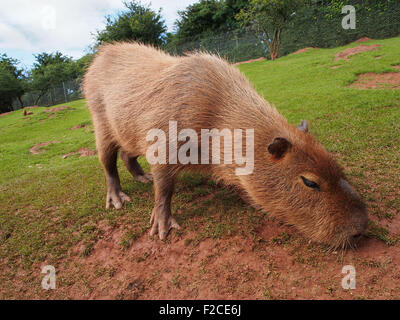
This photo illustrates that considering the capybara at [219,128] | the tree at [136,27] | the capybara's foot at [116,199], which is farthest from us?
the tree at [136,27]

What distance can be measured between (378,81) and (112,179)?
846cm

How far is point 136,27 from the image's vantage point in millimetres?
30281

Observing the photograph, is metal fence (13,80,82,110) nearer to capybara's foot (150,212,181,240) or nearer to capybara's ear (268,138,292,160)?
capybara's foot (150,212,181,240)

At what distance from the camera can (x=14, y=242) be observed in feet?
11.2

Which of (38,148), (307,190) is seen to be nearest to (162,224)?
(307,190)

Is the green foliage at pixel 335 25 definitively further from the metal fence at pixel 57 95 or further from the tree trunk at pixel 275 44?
the metal fence at pixel 57 95

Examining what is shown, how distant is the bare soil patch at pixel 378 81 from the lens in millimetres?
7559

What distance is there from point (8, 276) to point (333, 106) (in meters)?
7.10

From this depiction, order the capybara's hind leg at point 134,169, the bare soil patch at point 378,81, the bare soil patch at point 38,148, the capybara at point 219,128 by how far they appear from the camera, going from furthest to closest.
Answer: the bare soil patch at point 38,148, the bare soil patch at point 378,81, the capybara's hind leg at point 134,169, the capybara at point 219,128

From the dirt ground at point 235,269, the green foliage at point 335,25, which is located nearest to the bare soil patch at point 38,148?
the dirt ground at point 235,269

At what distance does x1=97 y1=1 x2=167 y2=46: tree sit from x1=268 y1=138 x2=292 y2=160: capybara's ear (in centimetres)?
3178

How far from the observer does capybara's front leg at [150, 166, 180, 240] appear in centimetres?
292

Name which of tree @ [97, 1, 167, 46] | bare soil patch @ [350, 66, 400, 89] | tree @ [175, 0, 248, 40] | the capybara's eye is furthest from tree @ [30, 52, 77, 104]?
the capybara's eye

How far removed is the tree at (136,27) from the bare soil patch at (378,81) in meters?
26.6
